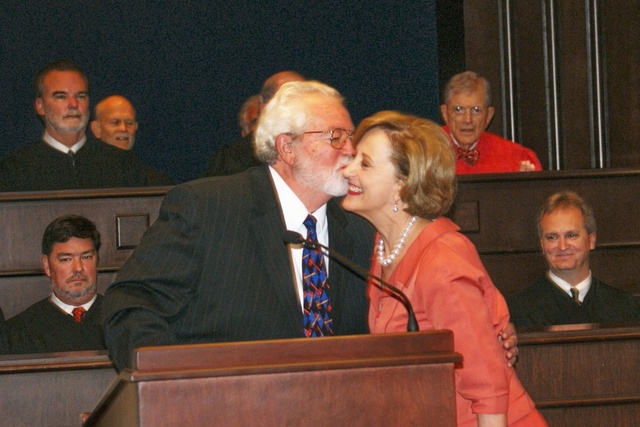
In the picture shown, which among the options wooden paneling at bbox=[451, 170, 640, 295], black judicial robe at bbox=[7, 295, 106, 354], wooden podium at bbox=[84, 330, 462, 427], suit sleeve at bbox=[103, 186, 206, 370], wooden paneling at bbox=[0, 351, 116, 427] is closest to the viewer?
wooden podium at bbox=[84, 330, 462, 427]

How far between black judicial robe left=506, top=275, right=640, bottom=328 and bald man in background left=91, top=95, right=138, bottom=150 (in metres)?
2.87

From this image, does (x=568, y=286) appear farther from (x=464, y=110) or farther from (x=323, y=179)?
(x=323, y=179)

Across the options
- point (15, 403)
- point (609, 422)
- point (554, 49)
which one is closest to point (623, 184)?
point (554, 49)

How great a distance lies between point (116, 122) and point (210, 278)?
12.7 feet

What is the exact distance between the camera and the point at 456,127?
5344 mm

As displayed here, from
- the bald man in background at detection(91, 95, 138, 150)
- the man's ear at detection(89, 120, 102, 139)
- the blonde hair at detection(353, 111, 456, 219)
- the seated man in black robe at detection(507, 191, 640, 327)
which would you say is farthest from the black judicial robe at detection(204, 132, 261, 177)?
the blonde hair at detection(353, 111, 456, 219)

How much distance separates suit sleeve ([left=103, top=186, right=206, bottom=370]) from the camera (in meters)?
2.29

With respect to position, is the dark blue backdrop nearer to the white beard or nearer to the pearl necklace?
the white beard

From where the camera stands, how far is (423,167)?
7.79 ft

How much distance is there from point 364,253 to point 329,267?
0.53 feet

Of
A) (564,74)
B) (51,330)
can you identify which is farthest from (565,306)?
(564,74)

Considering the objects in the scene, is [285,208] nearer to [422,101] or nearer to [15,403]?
[15,403]

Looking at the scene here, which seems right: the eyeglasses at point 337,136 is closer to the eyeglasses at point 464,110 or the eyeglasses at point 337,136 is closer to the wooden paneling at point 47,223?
the wooden paneling at point 47,223

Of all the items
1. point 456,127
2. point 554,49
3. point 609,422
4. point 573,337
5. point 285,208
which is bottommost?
point 609,422
